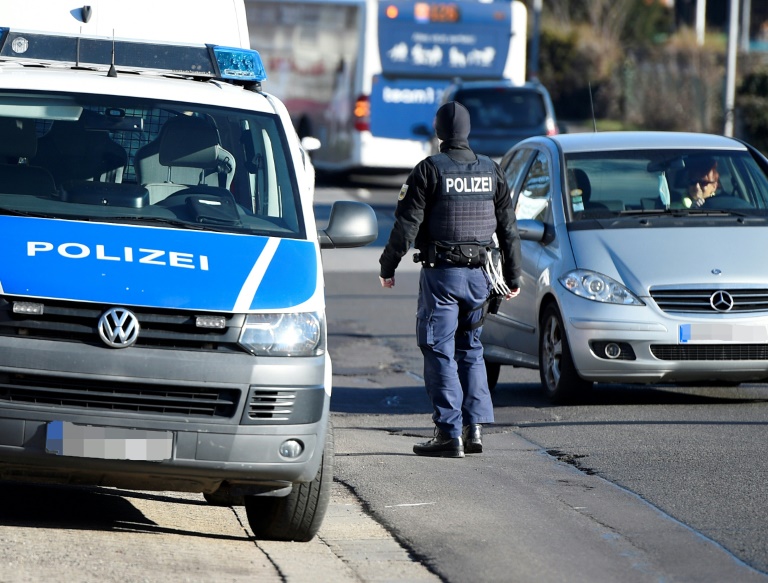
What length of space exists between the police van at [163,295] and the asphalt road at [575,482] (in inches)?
30.2

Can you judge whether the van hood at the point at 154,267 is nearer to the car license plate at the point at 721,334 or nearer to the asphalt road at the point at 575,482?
the asphalt road at the point at 575,482

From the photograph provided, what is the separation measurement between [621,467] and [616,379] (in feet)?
6.02

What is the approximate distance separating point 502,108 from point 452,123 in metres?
16.4

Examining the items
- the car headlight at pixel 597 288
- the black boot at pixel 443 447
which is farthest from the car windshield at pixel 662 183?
the black boot at pixel 443 447

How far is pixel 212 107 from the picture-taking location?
7.02 m

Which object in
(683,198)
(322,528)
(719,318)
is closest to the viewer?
(322,528)

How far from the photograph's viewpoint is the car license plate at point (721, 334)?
Result: 360 inches

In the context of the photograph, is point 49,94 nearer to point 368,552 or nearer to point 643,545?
point 368,552

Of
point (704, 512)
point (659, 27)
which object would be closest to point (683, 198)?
point (704, 512)

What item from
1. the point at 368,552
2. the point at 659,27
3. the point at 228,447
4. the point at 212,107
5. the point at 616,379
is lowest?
the point at 659,27

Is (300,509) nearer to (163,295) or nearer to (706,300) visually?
(163,295)

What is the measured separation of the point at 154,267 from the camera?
586 cm

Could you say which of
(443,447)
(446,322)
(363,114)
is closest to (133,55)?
(446,322)

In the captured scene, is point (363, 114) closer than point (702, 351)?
No
